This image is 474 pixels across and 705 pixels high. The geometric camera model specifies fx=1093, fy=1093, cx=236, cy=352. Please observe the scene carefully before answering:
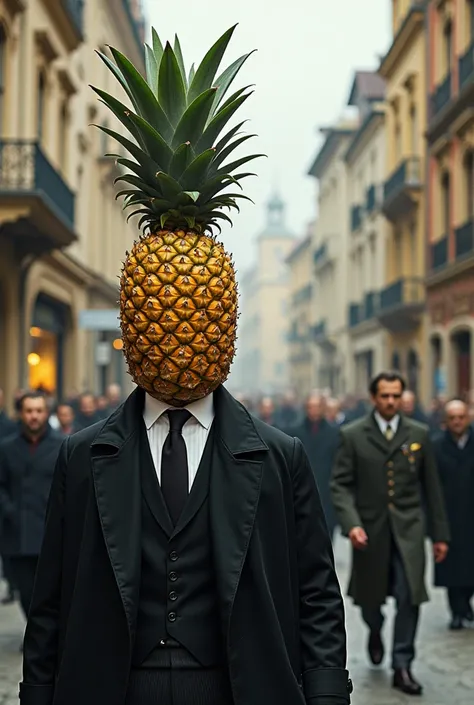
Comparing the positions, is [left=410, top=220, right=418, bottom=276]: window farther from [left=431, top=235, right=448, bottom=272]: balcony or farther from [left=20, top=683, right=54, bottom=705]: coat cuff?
[left=20, top=683, right=54, bottom=705]: coat cuff

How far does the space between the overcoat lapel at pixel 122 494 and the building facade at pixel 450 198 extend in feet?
70.5

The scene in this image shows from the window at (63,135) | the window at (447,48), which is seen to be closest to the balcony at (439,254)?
the window at (447,48)

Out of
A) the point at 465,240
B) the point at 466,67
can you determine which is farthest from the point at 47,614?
the point at 466,67

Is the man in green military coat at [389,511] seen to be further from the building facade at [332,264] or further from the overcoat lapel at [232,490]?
the building facade at [332,264]

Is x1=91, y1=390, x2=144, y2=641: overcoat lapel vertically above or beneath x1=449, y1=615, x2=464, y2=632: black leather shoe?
above

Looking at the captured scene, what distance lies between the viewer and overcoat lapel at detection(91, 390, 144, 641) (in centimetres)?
296

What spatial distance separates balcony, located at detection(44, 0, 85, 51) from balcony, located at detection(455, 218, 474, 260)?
9.56m

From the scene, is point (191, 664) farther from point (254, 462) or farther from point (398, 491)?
point (398, 491)

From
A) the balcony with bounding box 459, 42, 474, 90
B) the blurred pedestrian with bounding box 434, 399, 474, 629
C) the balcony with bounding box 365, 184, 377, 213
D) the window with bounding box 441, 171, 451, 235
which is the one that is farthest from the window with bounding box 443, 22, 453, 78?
the blurred pedestrian with bounding box 434, 399, 474, 629

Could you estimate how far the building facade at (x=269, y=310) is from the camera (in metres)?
119

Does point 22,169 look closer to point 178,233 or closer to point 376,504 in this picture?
point 376,504

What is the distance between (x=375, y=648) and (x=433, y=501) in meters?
1.14

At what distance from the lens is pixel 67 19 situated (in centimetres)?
2195

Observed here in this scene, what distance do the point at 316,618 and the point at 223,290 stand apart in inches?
38.8
